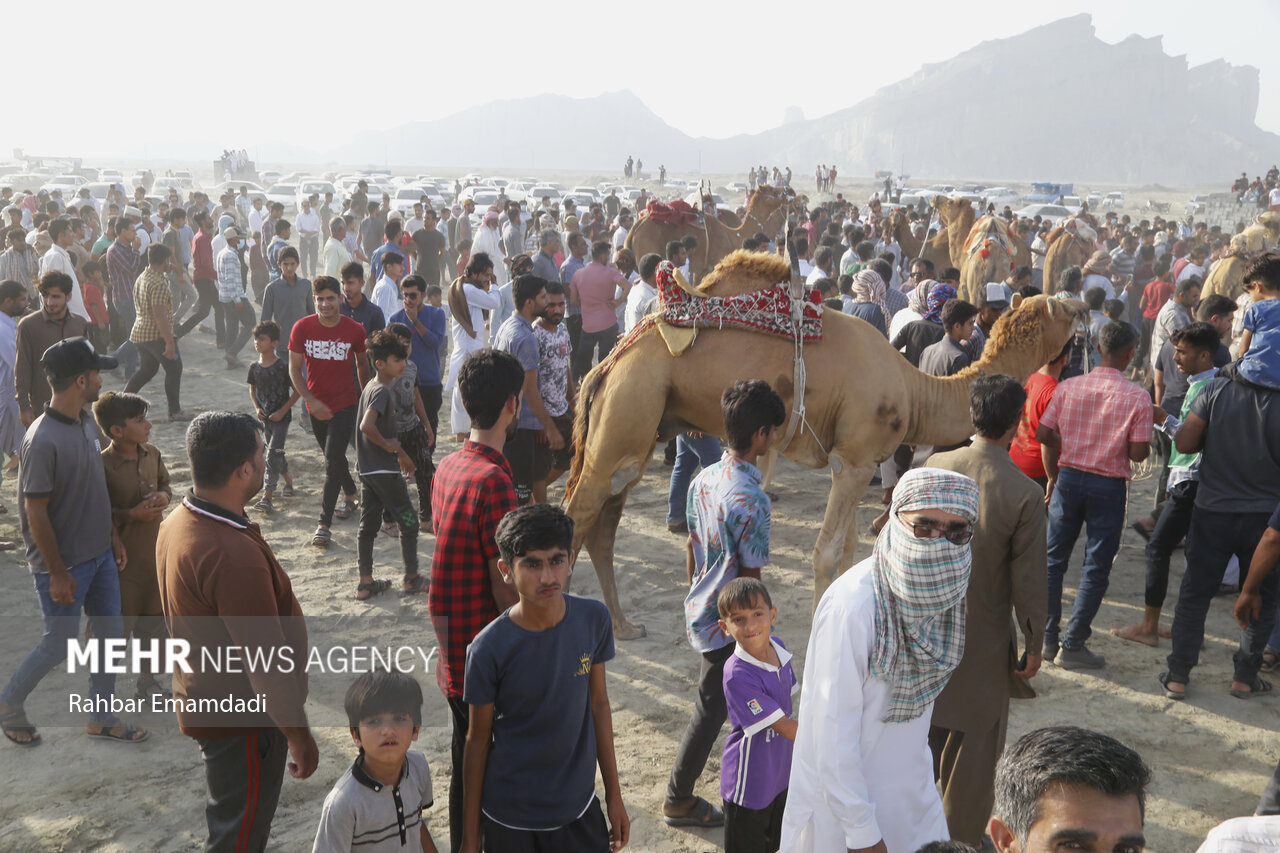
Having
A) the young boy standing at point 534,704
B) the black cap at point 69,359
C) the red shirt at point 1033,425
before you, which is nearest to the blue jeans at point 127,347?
the black cap at point 69,359

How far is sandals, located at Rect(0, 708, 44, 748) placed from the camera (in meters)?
4.73

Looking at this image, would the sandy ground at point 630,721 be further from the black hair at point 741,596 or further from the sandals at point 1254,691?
the black hair at point 741,596

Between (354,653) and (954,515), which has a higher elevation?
(954,515)

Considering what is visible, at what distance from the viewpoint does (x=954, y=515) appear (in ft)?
8.52

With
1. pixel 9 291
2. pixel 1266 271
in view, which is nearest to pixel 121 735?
pixel 9 291

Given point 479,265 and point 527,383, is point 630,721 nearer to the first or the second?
point 527,383

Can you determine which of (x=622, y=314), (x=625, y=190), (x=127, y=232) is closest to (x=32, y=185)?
(x=625, y=190)

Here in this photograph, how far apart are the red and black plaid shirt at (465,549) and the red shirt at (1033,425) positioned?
3.67m

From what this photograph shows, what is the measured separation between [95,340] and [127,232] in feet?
5.48

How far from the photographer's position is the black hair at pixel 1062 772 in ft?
5.68

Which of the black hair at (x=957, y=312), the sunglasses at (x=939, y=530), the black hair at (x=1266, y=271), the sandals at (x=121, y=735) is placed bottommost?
the sandals at (x=121, y=735)

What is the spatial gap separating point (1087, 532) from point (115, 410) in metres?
5.52

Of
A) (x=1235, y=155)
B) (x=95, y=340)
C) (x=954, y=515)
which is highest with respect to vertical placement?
(x=1235, y=155)

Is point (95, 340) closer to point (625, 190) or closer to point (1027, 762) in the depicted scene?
point (1027, 762)
